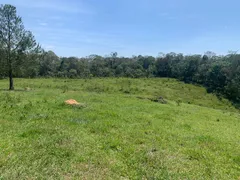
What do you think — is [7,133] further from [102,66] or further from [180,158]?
[102,66]

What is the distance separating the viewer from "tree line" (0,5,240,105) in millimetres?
26781

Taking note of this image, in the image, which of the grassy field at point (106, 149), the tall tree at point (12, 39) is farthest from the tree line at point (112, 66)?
the grassy field at point (106, 149)

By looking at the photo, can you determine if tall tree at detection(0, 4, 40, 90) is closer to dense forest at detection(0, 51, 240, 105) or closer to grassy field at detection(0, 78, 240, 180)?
dense forest at detection(0, 51, 240, 105)

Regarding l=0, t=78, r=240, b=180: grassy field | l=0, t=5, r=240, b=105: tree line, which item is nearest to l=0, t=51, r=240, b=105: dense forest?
l=0, t=5, r=240, b=105: tree line

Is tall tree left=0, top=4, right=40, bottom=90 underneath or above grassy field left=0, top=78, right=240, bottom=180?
above

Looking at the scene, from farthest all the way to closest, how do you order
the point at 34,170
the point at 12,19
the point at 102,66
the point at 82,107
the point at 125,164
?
the point at 102,66
the point at 12,19
the point at 82,107
the point at 125,164
the point at 34,170

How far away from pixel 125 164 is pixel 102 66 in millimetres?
76765

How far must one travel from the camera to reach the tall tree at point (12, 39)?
2630 cm

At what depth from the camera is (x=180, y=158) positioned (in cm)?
721

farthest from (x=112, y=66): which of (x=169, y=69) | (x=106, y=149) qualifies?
(x=106, y=149)

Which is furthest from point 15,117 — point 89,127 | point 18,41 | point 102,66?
point 102,66

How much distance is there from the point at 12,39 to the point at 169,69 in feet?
187

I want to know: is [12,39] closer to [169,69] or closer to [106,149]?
[106,149]

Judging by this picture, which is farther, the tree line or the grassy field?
the tree line
